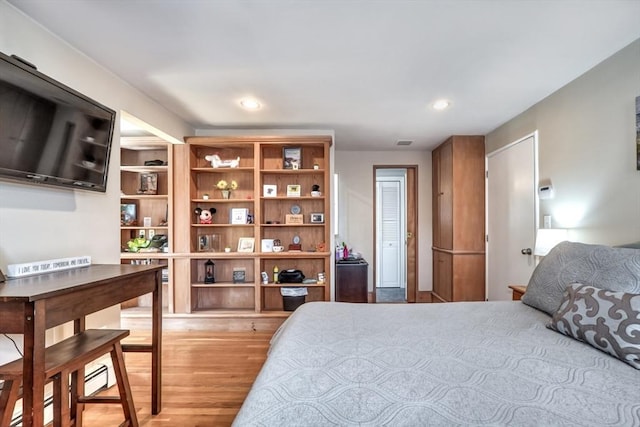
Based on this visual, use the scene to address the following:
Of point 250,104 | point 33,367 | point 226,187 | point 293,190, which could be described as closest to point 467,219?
point 293,190

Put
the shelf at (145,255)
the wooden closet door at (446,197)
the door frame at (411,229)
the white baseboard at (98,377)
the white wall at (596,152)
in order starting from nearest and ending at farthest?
1. the white wall at (596,152)
2. the white baseboard at (98,377)
3. the shelf at (145,255)
4. the wooden closet door at (446,197)
5. the door frame at (411,229)

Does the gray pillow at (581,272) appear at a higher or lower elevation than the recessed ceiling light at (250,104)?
lower

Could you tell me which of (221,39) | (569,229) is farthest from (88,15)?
(569,229)

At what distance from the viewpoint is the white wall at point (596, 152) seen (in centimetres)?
186

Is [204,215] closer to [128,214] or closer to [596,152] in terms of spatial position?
[128,214]

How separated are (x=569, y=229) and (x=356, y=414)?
2.45 m

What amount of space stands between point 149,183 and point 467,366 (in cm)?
383

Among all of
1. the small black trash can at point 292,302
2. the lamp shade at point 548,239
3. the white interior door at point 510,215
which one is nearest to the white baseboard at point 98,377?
the small black trash can at point 292,302

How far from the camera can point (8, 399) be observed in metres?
1.22

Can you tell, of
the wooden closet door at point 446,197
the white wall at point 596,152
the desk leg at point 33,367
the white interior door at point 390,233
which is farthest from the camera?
the white interior door at point 390,233

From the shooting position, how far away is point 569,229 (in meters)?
2.34

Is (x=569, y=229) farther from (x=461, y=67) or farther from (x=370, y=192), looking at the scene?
(x=370, y=192)

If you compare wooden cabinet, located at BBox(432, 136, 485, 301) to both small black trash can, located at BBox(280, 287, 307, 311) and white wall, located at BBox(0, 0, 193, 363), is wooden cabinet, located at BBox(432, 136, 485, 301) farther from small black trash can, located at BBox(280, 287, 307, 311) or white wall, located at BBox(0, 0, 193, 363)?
white wall, located at BBox(0, 0, 193, 363)

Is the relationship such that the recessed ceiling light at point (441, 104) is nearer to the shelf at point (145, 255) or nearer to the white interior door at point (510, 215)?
the white interior door at point (510, 215)
